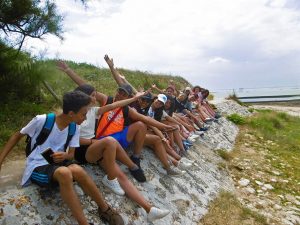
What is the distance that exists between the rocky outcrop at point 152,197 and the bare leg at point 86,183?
0.21 meters

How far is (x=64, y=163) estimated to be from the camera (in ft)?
13.6

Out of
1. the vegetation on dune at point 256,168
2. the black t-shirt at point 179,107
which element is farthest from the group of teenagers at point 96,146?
the black t-shirt at point 179,107

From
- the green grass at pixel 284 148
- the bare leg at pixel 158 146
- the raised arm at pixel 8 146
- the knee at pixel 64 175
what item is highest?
the raised arm at pixel 8 146

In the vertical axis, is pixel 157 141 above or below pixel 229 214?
above

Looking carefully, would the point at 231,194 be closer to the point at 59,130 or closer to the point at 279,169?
the point at 279,169

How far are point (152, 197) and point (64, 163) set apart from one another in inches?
68.8

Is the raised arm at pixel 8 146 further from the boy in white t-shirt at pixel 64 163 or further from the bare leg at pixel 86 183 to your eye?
the bare leg at pixel 86 183

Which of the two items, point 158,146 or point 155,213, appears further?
point 158,146

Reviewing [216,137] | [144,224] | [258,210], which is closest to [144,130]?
[144,224]

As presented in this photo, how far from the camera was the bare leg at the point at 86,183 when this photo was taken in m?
3.84

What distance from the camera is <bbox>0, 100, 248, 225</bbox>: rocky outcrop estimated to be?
13.0 feet

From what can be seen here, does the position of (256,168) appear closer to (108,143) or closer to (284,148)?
(284,148)

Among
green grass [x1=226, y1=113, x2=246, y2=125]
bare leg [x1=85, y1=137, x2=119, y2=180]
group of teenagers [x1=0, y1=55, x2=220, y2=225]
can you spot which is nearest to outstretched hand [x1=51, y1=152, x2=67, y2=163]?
group of teenagers [x1=0, y1=55, x2=220, y2=225]

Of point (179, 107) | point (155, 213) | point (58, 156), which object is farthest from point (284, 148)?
point (58, 156)
